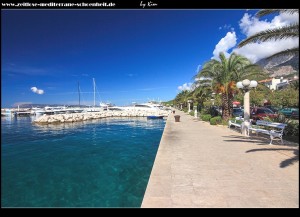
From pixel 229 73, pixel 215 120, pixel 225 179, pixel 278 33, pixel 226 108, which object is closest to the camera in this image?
pixel 225 179

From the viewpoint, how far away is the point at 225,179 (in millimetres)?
5559

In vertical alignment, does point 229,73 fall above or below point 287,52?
above

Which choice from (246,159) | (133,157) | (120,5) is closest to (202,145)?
(246,159)

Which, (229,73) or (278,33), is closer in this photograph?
(278,33)

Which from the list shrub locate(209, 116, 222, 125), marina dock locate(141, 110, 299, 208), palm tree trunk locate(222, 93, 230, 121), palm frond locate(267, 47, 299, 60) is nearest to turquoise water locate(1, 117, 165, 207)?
marina dock locate(141, 110, 299, 208)

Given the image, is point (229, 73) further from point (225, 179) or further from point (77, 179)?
point (77, 179)

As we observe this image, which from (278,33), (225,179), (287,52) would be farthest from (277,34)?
(225,179)

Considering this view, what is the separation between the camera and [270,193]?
4.66 meters

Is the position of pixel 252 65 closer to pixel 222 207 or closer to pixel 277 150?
pixel 277 150

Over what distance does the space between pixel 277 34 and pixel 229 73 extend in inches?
458

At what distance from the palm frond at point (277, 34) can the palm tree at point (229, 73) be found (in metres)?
10.5

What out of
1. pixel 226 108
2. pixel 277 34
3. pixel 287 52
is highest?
pixel 277 34

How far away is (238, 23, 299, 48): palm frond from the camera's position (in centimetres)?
759

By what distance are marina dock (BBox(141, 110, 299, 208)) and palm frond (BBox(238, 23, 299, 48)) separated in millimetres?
4409
